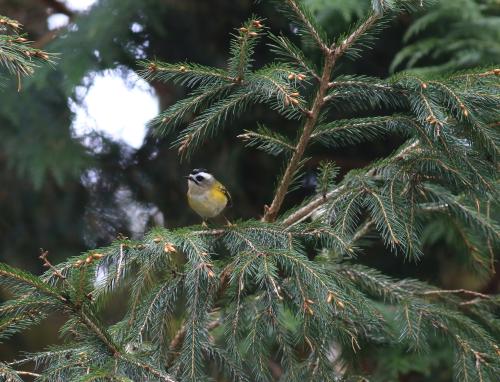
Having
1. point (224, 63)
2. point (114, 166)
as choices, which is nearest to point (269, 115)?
point (224, 63)

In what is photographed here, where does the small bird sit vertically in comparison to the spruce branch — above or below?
below

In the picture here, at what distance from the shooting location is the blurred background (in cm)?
506

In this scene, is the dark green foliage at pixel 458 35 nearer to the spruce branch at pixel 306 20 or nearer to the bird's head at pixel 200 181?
the bird's head at pixel 200 181

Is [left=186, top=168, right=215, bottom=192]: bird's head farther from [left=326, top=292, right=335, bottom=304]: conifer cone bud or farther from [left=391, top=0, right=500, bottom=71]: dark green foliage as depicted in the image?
[left=326, top=292, right=335, bottom=304]: conifer cone bud

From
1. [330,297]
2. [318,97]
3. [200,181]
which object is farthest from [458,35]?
[330,297]

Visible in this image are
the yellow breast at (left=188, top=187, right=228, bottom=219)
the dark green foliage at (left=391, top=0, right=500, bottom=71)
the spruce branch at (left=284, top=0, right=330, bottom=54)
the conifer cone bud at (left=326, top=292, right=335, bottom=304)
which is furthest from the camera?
the dark green foliage at (left=391, top=0, right=500, bottom=71)

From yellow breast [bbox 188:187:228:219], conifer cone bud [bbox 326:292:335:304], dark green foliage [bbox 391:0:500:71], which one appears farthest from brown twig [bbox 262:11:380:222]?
dark green foliage [bbox 391:0:500:71]

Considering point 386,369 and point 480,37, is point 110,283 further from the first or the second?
point 480,37

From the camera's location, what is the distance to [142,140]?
5820mm

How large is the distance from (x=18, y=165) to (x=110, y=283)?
3.18m

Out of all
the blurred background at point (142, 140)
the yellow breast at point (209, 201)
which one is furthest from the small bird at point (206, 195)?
the blurred background at point (142, 140)

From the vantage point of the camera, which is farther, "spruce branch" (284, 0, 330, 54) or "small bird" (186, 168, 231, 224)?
"small bird" (186, 168, 231, 224)

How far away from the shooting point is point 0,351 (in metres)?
6.38

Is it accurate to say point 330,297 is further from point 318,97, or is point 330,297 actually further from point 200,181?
point 200,181
